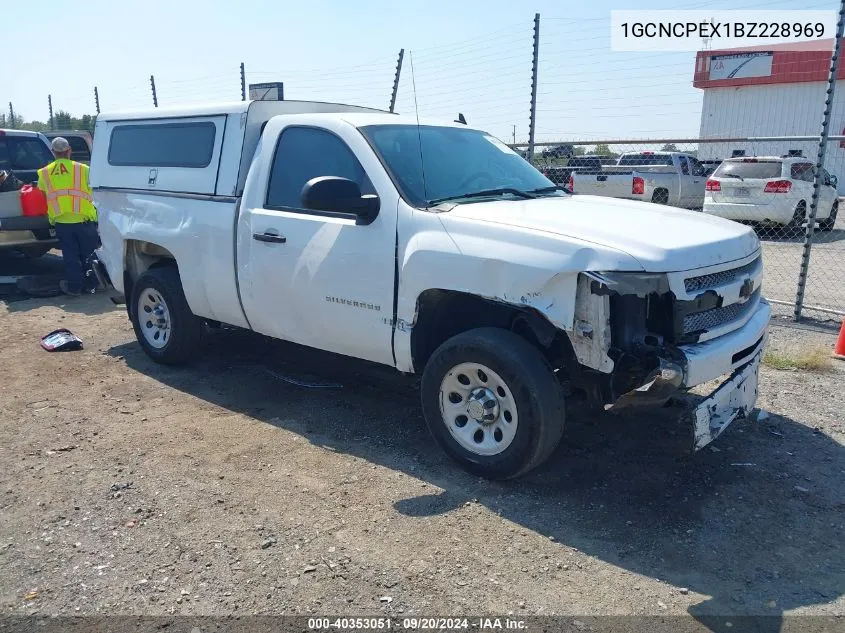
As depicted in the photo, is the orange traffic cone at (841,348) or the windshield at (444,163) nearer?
the windshield at (444,163)

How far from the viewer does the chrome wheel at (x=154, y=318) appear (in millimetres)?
6098

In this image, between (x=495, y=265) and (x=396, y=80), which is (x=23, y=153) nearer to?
(x=396, y=80)

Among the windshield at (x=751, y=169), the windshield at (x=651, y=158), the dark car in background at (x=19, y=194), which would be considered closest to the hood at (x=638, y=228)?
the dark car in background at (x=19, y=194)

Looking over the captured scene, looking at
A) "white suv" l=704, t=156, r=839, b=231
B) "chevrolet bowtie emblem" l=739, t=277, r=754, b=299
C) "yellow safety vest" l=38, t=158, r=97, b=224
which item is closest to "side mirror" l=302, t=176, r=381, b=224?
"chevrolet bowtie emblem" l=739, t=277, r=754, b=299

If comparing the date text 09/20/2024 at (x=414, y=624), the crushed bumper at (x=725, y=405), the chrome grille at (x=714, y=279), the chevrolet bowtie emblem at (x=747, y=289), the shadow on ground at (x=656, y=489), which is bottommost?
the date text 09/20/2024 at (x=414, y=624)

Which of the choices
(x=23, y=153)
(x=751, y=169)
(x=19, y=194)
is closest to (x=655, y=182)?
(x=751, y=169)

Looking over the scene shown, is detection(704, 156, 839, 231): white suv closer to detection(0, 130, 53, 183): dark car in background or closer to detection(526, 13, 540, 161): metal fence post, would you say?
detection(526, 13, 540, 161): metal fence post

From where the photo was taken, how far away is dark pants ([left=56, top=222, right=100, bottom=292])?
924cm

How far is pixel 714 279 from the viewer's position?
3830mm

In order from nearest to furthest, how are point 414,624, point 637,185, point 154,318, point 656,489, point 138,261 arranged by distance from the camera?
point 414,624 → point 656,489 → point 154,318 → point 138,261 → point 637,185

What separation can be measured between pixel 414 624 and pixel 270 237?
2.86 metres

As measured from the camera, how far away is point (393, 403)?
17.5ft

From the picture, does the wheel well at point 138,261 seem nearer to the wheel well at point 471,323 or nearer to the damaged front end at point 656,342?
the wheel well at point 471,323

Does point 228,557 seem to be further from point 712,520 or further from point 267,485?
point 712,520
